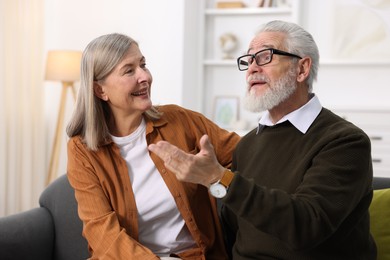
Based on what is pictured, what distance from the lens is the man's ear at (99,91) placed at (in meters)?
2.31

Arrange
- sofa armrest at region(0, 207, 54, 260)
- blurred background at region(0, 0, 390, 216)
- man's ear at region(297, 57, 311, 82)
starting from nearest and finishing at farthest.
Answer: man's ear at region(297, 57, 311, 82)
sofa armrest at region(0, 207, 54, 260)
blurred background at region(0, 0, 390, 216)

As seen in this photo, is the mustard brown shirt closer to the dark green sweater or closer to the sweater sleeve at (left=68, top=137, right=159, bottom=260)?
the sweater sleeve at (left=68, top=137, right=159, bottom=260)

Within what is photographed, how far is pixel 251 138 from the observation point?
2.22m

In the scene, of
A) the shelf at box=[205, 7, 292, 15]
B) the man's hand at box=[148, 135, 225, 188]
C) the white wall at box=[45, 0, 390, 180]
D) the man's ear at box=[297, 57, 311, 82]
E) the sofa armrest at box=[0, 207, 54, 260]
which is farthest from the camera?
the shelf at box=[205, 7, 292, 15]

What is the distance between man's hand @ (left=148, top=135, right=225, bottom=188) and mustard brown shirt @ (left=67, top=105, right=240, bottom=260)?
579mm

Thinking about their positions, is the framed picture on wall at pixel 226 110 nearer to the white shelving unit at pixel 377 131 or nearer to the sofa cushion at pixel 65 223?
the white shelving unit at pixel 377 131

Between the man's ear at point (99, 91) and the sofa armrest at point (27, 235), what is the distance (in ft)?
2.18

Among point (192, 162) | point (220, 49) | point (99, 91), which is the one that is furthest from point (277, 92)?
point (220, 49)

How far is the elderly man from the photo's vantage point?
1.64 m

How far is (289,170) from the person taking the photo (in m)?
1.92

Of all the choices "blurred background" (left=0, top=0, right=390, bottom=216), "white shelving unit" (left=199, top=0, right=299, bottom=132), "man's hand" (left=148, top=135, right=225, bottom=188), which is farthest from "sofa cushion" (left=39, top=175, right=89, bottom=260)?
"white shelving unit" (left=199, top=0, right=299, bottom=132)

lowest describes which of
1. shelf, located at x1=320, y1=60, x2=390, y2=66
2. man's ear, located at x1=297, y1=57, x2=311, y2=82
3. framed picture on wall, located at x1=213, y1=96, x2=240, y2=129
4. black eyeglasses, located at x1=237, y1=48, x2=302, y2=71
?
framed picture on wall, located at x1=213, y1=96, x2=240, y2=129

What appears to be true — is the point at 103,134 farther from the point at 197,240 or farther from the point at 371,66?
the point at 371,66

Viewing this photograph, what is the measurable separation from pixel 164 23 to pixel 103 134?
3.03 metres
